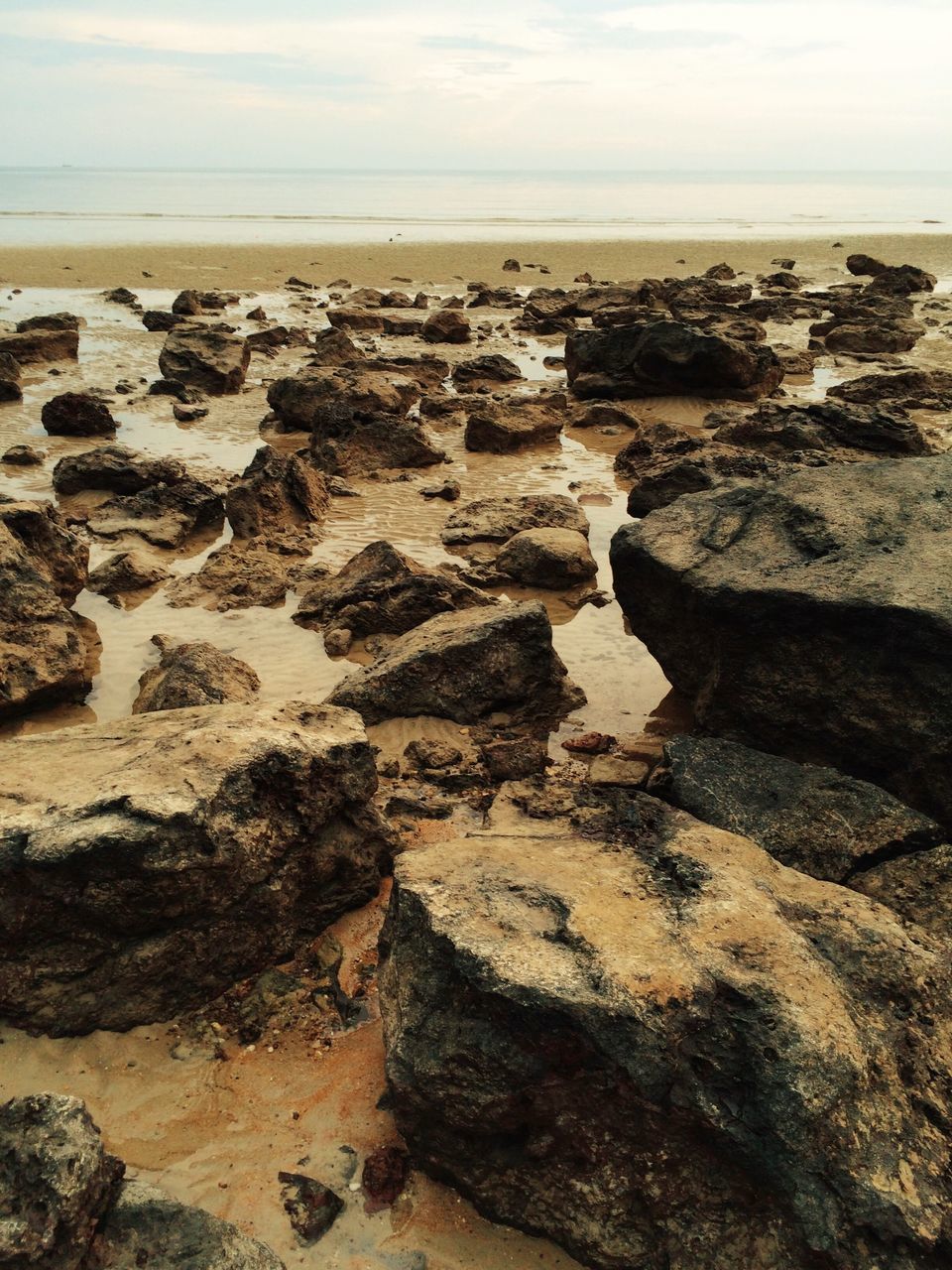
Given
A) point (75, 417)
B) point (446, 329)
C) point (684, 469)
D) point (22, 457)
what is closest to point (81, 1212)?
point (684, 469)

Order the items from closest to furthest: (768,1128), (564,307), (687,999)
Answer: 1. (768,1128)
2. (687,999)
3. (564,307)

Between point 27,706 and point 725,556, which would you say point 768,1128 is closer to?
point 725,556

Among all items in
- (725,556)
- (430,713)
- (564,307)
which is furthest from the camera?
(564,307)

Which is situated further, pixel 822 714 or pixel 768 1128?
pixel 822 714

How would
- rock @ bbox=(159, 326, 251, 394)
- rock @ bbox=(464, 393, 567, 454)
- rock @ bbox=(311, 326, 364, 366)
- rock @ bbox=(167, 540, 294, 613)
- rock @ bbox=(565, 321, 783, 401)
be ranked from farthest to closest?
1. rock @ bbox=(311, 326, 364, 366)
2. rock @ bbox=(159, 326, 251, 394)
3. rock @ bbox=(565, 321, 783, 401)
4. rock @ bbox=(464, 393, 567, 454)
5. rock @ bbox=(167, 540, 294, 613)

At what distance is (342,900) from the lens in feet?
16.3

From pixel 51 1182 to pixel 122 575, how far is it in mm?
7044

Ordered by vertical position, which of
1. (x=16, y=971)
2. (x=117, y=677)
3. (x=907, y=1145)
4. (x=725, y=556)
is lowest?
(x=117, y=677)

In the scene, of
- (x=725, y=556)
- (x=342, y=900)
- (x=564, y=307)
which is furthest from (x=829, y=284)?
(x=342, y=900)

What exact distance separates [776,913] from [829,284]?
33119 millimetres

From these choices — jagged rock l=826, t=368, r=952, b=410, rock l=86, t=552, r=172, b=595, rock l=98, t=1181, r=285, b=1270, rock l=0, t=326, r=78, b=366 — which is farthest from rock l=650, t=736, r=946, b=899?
rock l=0, t=326, r=78, b=366

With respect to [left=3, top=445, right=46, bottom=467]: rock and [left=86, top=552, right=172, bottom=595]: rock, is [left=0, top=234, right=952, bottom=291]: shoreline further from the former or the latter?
[left=86, top=552, right=172, bottom=595]: rock

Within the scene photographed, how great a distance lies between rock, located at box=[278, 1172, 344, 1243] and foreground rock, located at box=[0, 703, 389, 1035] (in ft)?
3.44

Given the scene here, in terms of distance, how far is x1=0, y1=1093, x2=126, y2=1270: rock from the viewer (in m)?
2.90
